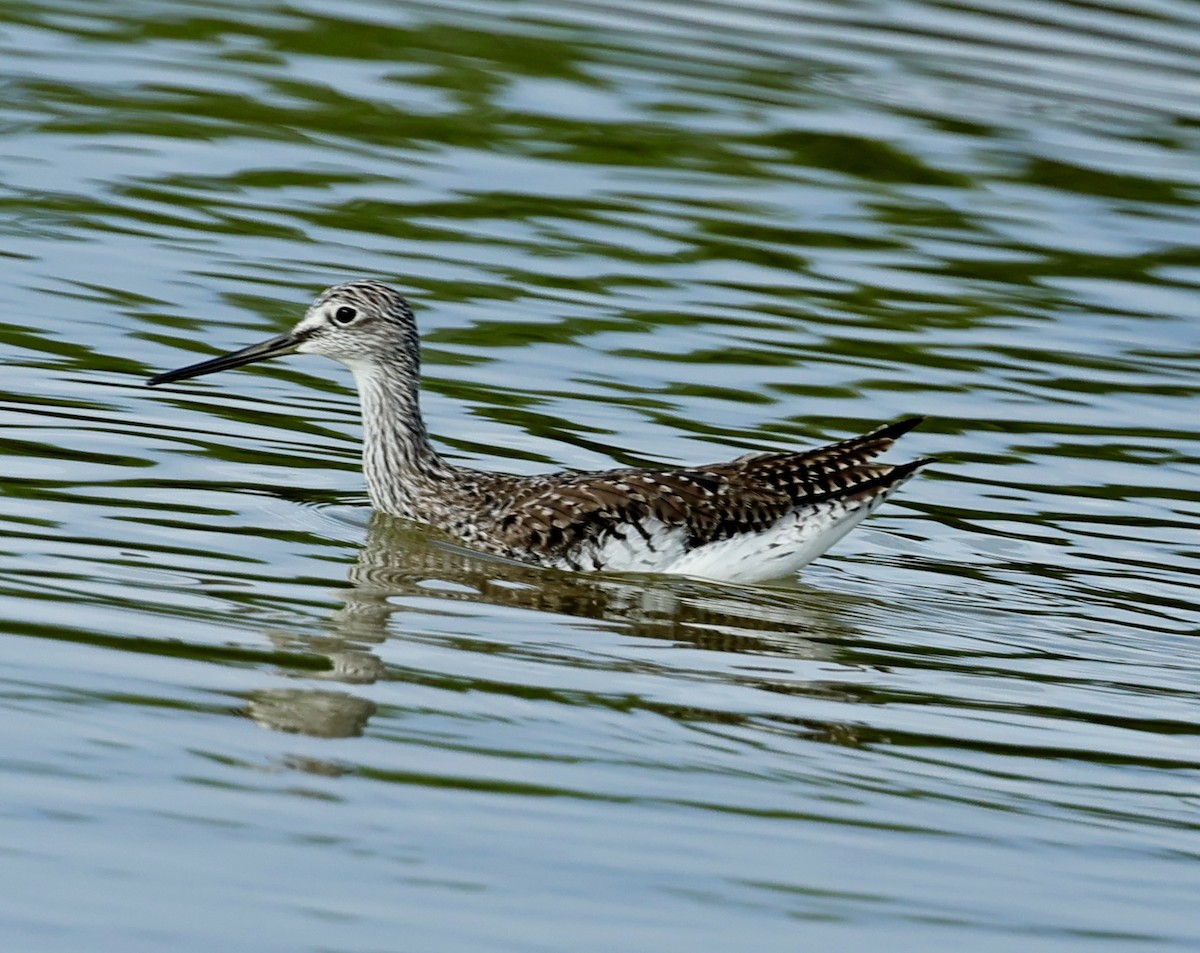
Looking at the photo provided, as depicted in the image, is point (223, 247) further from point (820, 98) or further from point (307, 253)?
point (820, 98)

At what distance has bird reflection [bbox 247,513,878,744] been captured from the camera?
8.48m

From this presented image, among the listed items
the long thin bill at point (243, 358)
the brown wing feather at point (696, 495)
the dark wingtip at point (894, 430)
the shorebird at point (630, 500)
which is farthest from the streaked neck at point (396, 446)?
the dark wingtip at point (894, 430)

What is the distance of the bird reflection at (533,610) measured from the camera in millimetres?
8477

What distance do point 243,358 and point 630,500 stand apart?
2032mm

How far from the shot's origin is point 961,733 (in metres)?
8.75

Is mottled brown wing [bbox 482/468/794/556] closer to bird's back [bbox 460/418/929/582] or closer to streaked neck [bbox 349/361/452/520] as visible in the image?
bird's back [bbox 460/418/929/582]

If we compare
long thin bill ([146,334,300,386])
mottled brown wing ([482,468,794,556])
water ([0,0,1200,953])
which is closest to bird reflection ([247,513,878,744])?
water ([0,0,1200,953])

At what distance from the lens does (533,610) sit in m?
10.1

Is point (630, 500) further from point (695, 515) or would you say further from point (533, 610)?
point (533, 610)

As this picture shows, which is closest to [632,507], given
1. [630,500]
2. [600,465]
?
Result: [630,500]

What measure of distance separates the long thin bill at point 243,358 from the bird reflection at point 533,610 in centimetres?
90

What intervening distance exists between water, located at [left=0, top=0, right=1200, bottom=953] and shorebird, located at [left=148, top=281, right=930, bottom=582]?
0.20 meters

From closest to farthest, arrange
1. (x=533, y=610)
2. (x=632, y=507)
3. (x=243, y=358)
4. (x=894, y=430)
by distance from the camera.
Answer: (x=533, y=610), (x=632, y=507), (x=894, y=430), (x=243, y=358)

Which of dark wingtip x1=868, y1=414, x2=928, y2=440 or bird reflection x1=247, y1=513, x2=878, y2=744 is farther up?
dark wingtip x1=868, y1=414, x2=928, y2=440
